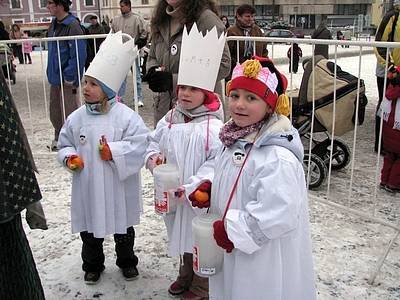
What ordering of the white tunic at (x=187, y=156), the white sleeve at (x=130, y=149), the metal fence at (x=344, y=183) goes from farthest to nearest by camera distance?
the metal fence at (x=344, y=183)
the white sleeve at (x=130, y=149)
the white tunic at (x=187, y=156)

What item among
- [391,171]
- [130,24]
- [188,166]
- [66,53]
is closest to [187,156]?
[188,166]

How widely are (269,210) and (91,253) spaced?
4.84 ft

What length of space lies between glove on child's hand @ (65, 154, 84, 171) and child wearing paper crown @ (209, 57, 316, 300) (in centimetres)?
95

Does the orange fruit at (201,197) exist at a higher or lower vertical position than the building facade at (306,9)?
lower

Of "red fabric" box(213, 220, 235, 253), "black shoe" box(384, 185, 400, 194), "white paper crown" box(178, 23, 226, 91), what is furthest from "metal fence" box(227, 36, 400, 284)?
"red fabric" box(213, 220, 235, 253)

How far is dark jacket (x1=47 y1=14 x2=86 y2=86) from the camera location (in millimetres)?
5281

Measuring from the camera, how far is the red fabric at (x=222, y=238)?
1.86m

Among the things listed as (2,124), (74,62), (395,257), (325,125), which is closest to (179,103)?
(2,124)

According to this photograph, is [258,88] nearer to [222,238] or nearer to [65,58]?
[222,238]

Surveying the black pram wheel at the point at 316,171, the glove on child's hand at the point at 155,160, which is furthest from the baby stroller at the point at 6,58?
the black pram wheel at the point at 316,171

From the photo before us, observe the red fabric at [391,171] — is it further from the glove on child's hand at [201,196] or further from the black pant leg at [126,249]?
the glove on child's hand at [201,196]

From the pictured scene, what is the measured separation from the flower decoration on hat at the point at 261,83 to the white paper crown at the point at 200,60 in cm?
41

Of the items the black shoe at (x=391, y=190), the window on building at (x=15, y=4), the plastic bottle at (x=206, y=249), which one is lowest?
the black shoe at (x=391, y=190)

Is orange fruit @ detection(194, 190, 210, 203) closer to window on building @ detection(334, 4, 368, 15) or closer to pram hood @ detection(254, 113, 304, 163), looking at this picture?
pram hood @ detection(254, 113, 304, 163)
